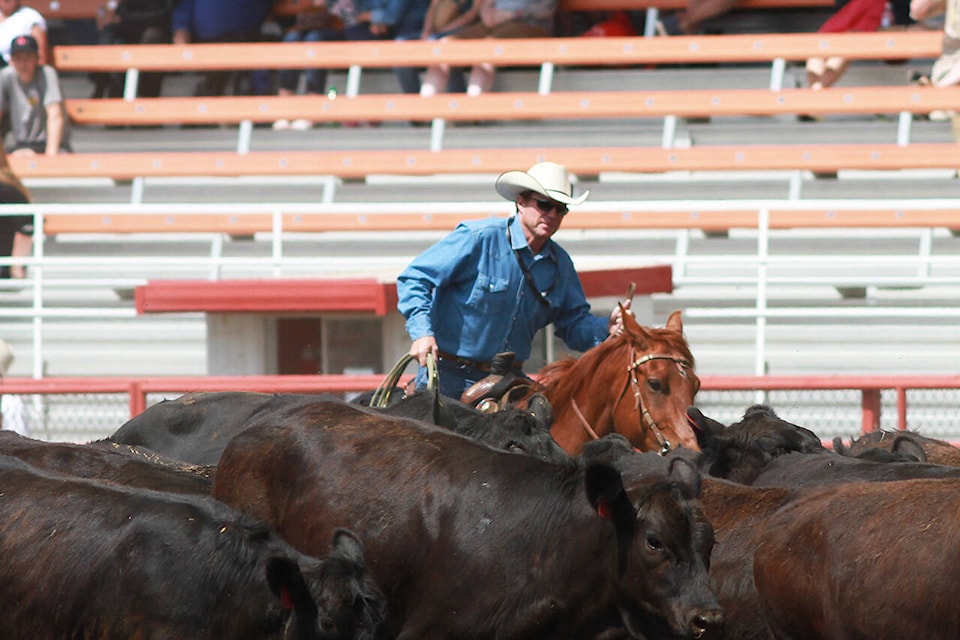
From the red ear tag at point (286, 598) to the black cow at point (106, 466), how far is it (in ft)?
5.33

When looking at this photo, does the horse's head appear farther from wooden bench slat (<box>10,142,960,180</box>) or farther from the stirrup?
wooden bench slat (<box>10,142,960,180</box>)

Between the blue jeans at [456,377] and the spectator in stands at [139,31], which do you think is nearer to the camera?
the blue jeans at [456,377]

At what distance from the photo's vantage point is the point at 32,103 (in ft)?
53.0

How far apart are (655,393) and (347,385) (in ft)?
10.6

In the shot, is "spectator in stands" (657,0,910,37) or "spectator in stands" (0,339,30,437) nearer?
"spectator in stands" (0,339,30,437)

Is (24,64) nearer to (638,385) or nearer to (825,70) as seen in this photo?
(825,70)

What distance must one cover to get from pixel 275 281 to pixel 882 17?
7454 mm

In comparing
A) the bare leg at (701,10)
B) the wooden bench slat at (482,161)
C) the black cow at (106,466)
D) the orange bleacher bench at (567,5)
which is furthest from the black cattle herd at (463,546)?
the orange bleacher bench at (567,5)

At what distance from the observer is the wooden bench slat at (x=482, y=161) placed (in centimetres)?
1423

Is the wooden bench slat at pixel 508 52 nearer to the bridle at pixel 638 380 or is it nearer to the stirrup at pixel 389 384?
the bridle at pixel 638 380

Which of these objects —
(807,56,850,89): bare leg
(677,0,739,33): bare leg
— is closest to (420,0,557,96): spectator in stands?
(677,0,739,33): bare leg

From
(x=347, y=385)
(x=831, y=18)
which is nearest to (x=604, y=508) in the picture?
(x=347, y=385)

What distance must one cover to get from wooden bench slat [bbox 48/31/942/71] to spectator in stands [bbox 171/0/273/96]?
37cm

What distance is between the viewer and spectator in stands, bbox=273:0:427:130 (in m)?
16.9
